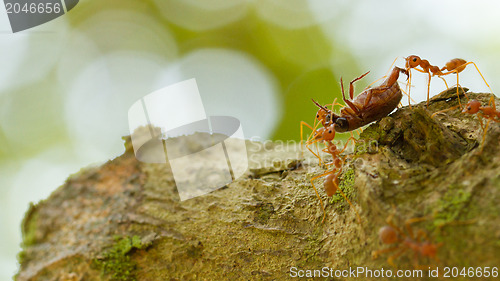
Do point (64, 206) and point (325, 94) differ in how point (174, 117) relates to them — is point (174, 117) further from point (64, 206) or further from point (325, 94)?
point (325, 94)

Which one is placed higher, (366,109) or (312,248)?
(366,109)

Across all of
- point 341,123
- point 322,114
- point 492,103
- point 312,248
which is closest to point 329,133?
point 341,123

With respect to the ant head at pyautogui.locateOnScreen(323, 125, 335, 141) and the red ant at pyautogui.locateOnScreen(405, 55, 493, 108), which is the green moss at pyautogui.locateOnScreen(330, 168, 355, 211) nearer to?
the ant head at pyautogui.locateOnScreen(323, 125, 335, 141)

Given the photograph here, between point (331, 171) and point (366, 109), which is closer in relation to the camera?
point (331, 171)

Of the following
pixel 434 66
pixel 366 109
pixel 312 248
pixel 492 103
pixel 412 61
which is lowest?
pixel 312 248

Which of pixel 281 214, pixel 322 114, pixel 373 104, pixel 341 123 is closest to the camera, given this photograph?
pixel 281 214

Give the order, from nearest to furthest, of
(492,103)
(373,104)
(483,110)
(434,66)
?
(483,110) < (492,103) < (373,104) < (434,66)

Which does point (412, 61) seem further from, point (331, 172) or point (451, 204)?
point (451, 204)
